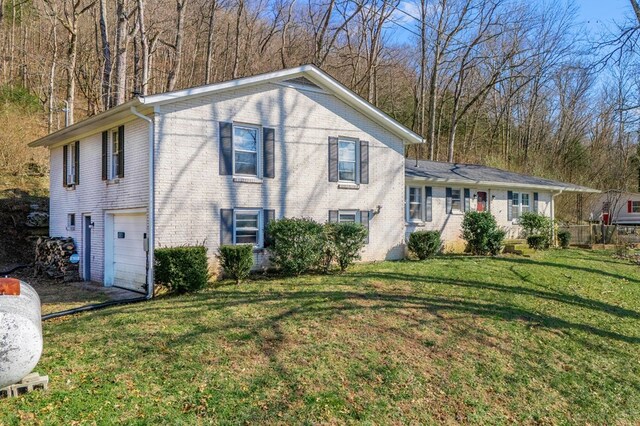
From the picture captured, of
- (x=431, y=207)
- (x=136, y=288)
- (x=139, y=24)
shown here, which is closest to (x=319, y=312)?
(x=136, y=288)

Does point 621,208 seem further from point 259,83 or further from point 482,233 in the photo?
point 259,83

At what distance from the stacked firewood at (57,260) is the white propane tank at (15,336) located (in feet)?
29.3

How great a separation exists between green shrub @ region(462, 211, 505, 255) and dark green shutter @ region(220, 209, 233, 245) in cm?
909

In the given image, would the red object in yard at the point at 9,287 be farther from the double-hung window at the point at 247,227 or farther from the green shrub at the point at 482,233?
the green shrub at the point at 482,233

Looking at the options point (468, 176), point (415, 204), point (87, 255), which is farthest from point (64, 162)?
point (468, 176)

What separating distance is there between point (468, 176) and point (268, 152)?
10.3 metres

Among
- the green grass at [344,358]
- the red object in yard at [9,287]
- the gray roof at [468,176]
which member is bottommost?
the green grass at [344,358]

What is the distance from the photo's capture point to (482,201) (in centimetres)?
2030

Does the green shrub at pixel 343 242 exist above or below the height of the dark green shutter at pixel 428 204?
below

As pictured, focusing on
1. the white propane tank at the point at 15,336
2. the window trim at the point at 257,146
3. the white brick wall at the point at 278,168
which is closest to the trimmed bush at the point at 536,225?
the white brick wall at the point at 278,168

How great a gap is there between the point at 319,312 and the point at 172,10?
21623 mm

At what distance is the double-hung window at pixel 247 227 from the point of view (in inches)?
483

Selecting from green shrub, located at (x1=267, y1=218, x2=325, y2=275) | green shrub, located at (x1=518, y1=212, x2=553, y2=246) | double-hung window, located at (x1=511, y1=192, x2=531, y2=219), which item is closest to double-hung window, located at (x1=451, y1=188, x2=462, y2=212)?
green shrub, located at (x1=518, y1=212, x2=553, y2=246)

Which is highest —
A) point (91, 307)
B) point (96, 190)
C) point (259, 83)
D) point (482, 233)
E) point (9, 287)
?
point (259, 83)
